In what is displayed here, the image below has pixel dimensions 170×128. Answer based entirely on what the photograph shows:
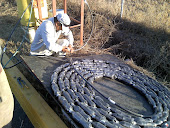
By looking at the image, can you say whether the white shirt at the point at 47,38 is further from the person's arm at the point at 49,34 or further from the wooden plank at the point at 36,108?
the wooden plank at the point at 36,108

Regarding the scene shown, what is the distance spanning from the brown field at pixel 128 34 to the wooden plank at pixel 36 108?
2.27 m

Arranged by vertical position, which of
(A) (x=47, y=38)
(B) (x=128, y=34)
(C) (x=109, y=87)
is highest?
(A) (x=47, y=38)

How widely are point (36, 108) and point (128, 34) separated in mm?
5304

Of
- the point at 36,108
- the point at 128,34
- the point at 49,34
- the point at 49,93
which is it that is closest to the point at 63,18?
the point at 49,34

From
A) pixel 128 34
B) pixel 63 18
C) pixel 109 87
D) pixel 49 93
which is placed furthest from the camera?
pixel 128 34

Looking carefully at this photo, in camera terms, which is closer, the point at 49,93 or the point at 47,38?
the point at 49,93

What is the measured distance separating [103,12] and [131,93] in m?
5.54

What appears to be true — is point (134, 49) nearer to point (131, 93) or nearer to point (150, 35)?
point (150, 35)

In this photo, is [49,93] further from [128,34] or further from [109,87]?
[128,34]

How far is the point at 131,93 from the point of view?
3.52 m

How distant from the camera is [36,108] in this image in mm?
3160

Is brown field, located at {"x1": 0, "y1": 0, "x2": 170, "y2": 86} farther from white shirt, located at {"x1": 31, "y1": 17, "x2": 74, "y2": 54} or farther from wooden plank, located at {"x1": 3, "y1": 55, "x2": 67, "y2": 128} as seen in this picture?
wooden plank, located at {"x1": 3, "y1": 55, "x2": 67, "y2": 128}

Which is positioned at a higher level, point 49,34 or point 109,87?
point 49,34

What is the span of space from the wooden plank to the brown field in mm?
2269
